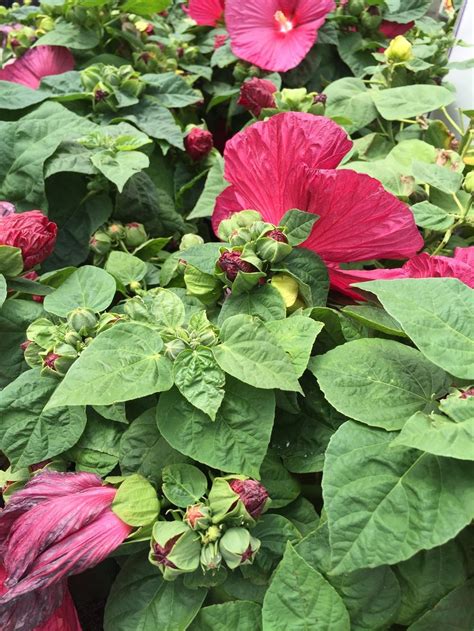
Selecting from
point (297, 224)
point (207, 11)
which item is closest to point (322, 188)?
point (297, 224)

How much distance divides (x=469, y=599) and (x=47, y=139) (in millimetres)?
706

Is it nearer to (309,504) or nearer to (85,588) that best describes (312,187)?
(309,504)

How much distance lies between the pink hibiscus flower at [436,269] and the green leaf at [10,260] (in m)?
0.33

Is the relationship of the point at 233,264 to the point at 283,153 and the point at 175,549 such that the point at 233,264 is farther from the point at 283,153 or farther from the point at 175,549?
the point at 175,549

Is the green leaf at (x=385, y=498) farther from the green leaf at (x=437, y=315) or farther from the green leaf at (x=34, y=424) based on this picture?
the green leaf at (x=34, y=424)

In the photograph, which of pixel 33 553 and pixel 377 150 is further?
pixel 377 150

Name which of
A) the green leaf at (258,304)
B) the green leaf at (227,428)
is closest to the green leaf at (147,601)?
the green leaf at (227,428)

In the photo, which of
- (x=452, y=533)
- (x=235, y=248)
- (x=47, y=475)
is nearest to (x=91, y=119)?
(x=235, y=248)

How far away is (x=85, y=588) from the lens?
618 mm

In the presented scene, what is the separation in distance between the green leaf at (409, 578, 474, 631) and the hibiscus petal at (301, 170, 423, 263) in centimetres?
30

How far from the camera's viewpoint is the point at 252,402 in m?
0.47

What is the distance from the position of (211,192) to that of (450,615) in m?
0.59

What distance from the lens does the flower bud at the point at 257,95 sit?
3.00ft

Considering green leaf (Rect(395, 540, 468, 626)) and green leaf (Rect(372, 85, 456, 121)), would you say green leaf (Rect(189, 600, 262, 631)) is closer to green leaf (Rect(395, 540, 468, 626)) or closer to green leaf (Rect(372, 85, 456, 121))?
green leaf (Rect(395, 540, 468, 626))
